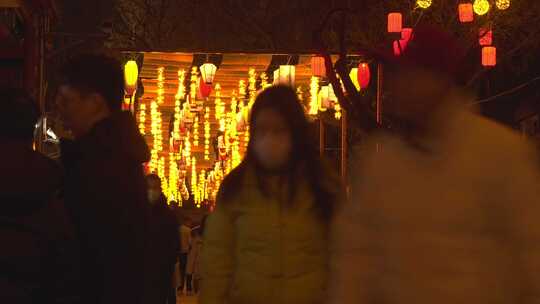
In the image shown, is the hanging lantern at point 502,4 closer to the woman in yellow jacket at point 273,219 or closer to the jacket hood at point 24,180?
the woman in yellow jacket at point 273,219

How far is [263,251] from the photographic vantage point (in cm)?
453

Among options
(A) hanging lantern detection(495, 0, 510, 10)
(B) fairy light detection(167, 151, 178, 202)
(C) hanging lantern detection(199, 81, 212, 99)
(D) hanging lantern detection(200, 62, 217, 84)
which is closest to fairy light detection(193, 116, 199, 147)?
(B) fairy light detection(167, 151, 178, 202)

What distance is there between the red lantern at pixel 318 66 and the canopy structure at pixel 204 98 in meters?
0.14

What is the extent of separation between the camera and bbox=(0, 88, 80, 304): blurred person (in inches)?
137

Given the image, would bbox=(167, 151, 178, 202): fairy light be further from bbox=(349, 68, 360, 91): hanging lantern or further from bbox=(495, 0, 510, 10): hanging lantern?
bbox=(495, 0, 510, 10): hanging lantern

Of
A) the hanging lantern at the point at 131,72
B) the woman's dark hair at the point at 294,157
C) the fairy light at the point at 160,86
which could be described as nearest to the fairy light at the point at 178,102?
the fairy light at the point at 160,86

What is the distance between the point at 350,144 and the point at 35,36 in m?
19.4

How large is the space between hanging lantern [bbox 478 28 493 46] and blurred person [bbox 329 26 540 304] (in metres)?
18.0

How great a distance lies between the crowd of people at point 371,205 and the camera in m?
3.38

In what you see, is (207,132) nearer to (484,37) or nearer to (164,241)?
(484,37)

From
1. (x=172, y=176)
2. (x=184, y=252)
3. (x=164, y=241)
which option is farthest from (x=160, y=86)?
(x=172, y=176)

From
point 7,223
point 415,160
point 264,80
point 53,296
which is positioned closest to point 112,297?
point 53,296

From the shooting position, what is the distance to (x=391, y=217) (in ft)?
11.6

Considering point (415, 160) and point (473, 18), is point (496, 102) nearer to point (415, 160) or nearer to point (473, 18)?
point (473, 18)
